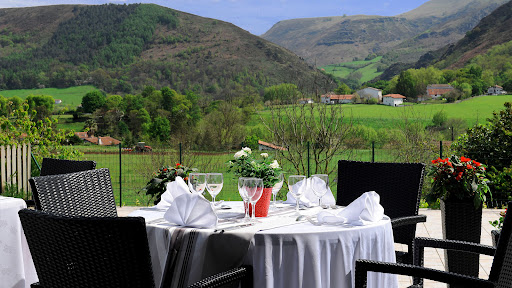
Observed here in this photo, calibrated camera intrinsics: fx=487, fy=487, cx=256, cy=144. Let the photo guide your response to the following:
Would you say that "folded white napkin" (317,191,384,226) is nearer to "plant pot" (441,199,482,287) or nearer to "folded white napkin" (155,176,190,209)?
"folded white napkin" (155,176,190,209)

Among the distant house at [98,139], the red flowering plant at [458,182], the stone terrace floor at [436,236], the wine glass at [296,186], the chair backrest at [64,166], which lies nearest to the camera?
the wine glass at [296,186]

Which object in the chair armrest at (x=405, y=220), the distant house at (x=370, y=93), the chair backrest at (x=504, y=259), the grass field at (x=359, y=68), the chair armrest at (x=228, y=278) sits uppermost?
the grass field at (x=359, y=68)

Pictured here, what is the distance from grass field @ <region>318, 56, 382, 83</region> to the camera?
173 feet

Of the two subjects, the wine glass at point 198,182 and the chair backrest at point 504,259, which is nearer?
the chair backrest at point 504,259

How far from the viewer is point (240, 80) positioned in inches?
1934

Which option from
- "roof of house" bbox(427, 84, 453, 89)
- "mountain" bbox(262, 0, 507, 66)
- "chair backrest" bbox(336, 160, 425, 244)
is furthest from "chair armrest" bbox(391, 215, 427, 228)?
"mountain" bbox(262, 0, 507, 66)

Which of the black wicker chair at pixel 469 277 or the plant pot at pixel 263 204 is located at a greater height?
the plant pot at pixel 263 204

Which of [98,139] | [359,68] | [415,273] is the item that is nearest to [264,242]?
[415,273]

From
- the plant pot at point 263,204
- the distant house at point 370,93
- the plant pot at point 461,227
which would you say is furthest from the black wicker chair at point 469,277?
the distant house at point 370,93

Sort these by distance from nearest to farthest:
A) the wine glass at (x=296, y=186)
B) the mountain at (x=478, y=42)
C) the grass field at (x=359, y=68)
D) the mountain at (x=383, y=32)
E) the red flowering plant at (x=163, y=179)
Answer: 1. the wine glass at (x=296, y=186)
2. the red flowering plant at (x=163, y=179)
3. the mountain at (x=478, y=42)
4. the grass field at (x=359, y=68)
5. the mountain at (x=383, y=32)

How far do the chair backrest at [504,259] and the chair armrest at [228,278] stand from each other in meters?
0.84

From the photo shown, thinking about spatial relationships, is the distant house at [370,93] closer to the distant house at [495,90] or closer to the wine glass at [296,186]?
the distant house at [495,90]

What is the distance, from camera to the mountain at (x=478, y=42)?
4606 centimetres

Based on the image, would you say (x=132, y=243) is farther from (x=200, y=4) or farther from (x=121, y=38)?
(x=200, y=4)
